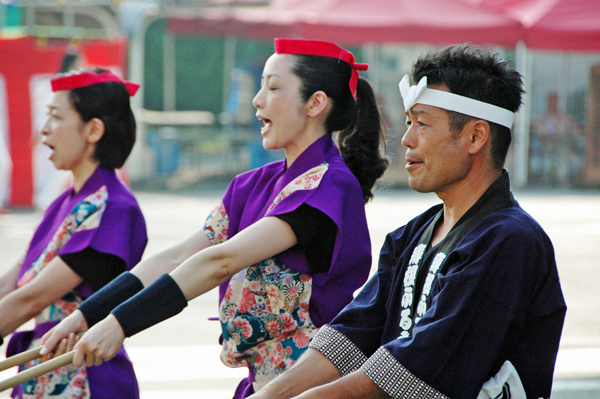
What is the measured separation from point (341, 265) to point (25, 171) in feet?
31.5

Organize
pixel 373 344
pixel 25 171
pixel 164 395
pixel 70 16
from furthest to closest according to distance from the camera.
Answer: pixel 70 16, pixel 25 171, pixel 164 395, pixel 373 344

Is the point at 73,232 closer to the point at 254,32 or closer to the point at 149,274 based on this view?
the point at 149,274

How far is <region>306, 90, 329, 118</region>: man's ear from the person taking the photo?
245cm

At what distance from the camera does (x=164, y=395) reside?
4.36 metres

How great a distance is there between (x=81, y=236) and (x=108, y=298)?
481 mm

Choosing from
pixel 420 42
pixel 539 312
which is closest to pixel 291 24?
pixel 420 42

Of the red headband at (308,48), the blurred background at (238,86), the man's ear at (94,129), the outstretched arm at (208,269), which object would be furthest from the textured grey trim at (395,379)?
the blurred background at (238,86)

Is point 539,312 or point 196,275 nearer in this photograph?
point 539,312

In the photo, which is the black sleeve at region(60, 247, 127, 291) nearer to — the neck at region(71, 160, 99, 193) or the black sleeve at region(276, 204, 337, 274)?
the neck at region(71, 160, 99, 193)

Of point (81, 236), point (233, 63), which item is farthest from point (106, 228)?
point (233, 63)

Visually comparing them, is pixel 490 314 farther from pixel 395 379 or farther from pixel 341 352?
pixel 341 352

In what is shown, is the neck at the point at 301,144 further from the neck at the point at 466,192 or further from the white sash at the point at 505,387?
the white sash at the point at 505,387

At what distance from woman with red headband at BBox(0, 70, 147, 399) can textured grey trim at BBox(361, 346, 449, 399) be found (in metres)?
1.27

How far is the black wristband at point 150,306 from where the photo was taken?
2045mm
